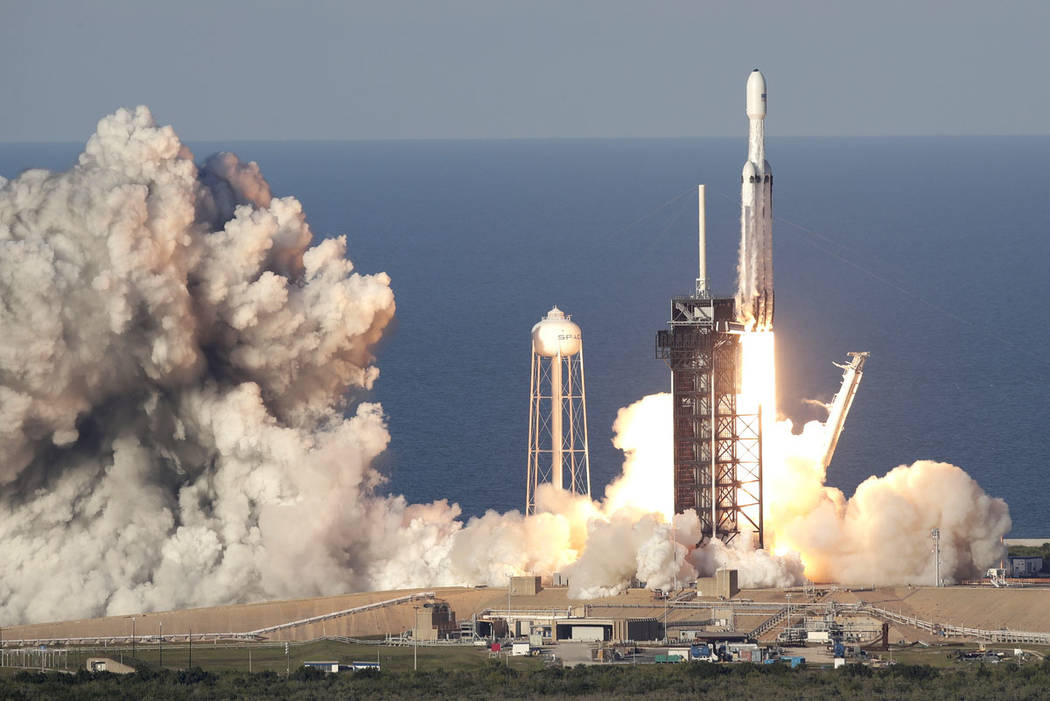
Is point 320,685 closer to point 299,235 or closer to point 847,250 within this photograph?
point 299,235

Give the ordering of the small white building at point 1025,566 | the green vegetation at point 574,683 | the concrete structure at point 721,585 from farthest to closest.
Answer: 1. the small white building at point 1025,566
2. the concrete structure at point 721,585
3. the green vegetation at point 574,683

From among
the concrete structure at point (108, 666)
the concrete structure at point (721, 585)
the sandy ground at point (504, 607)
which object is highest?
the concrete structure at point (721, 585)

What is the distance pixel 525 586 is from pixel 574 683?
32.3 ft

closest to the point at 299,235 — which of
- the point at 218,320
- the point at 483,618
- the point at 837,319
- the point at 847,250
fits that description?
the point at 218,320

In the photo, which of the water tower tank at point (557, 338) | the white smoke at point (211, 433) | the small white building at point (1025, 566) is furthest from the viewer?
the water tower tank at point (557, 338)

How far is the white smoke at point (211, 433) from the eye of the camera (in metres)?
83.4

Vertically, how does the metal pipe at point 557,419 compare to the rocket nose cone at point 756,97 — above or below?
below

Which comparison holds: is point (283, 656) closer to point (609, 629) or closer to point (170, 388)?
point (609, 629)

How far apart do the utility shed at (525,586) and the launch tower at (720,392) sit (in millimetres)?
4783

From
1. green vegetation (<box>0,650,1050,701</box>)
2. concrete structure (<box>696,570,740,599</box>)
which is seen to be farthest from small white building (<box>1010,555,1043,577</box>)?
green vegetation (<box>0,650,1050,701</box>)

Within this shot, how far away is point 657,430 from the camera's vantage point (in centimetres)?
8369

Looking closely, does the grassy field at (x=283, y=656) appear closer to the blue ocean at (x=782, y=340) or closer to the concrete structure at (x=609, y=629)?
the concrete structure at (x=609, y=629)

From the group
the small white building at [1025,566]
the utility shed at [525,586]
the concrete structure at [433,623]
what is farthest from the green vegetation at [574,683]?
the small white building at [1025,566]

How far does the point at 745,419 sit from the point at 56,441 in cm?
2127
